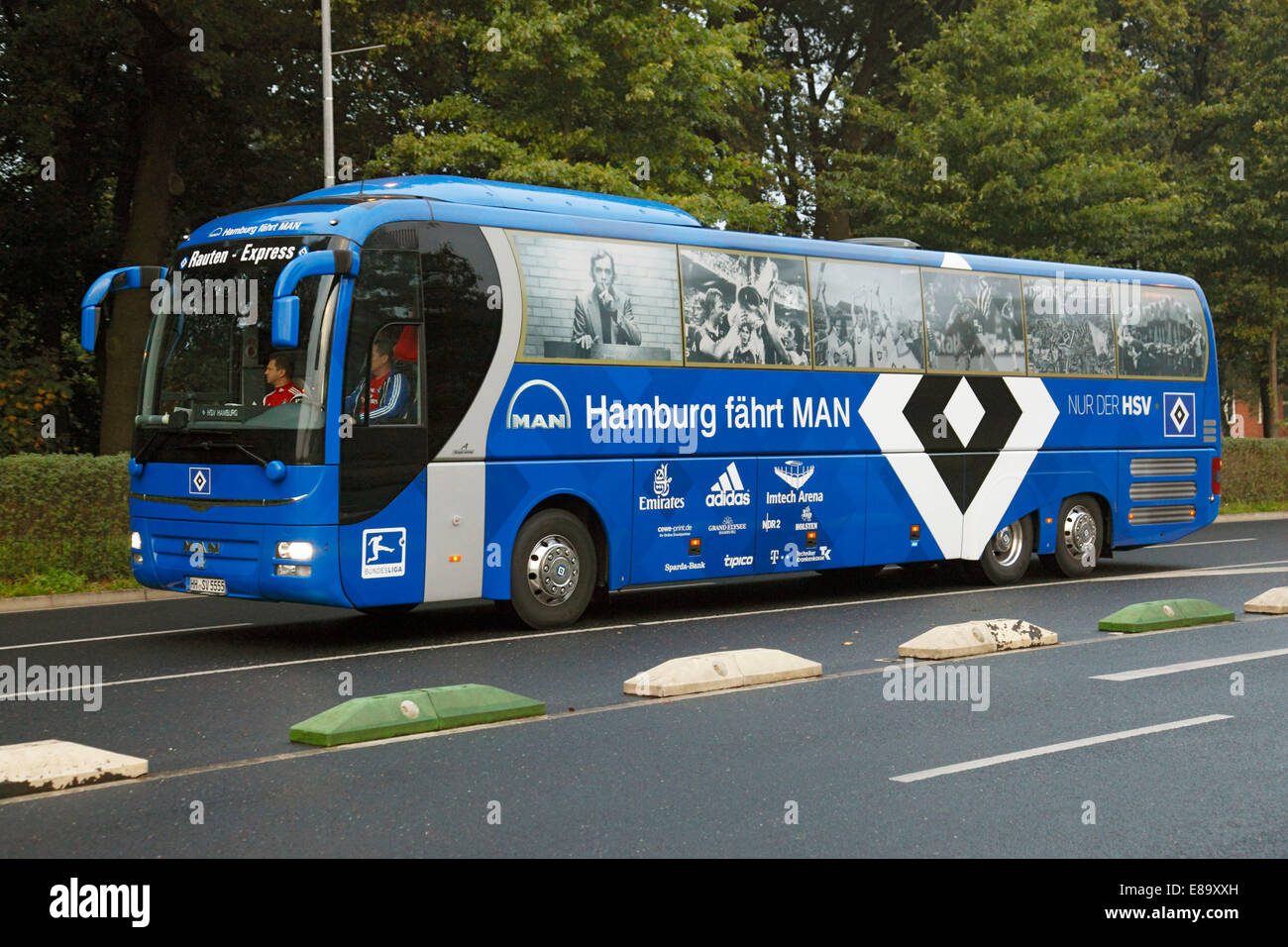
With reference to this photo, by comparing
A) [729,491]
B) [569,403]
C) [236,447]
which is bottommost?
[729,491]

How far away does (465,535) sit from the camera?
40.4 feet

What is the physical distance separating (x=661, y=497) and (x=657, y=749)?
5.89 metres

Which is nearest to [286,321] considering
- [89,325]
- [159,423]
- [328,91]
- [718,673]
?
[159,423]

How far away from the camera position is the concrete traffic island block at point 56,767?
7043 mm

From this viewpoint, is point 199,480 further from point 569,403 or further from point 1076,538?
point 1076,538

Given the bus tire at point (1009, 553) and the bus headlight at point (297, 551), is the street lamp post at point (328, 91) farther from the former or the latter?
the bus headlight at point (297, 551)

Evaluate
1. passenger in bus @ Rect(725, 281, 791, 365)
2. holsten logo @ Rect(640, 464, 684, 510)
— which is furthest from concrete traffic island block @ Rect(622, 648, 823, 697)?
passenger in bus @ Rect(725, 281, 791, 365)

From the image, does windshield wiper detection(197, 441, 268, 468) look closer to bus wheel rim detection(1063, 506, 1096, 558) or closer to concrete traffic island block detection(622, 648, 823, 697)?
concrete traffic island block detection(622, 648, 823, 697)

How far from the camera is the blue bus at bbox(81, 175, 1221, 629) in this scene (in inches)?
457

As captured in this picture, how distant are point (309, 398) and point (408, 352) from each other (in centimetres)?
94

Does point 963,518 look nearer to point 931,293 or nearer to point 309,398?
point 931,293

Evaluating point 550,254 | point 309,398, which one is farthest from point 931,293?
point 309,398

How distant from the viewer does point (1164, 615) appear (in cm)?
1321

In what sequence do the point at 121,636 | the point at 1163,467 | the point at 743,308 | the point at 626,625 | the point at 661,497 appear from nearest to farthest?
the point at 121,636
the point at 626,625
the point at 661,497
the point at 743,308
the point at 1163,467
